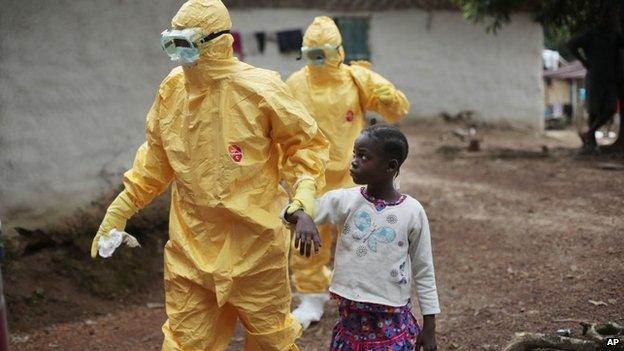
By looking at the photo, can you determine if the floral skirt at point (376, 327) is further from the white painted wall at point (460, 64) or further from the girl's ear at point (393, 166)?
the white painted wall at point (460, 64)

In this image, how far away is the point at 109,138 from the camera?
558cm

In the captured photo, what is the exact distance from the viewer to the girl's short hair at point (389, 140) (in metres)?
2.88

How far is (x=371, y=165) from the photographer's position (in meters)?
2.87

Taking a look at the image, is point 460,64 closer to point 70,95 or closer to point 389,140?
point 70,95

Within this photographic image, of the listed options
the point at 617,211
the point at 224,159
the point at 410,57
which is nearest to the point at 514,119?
the point at 410,57

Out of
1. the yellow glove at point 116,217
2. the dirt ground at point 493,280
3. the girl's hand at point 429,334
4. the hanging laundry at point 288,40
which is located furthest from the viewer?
the hanging laundry at point 288,40

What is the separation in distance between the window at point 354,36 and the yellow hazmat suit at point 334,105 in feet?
32.5

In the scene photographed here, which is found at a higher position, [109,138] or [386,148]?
[386,148]

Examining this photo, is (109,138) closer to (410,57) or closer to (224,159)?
(224,159)

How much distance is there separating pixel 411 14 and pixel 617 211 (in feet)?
30.6

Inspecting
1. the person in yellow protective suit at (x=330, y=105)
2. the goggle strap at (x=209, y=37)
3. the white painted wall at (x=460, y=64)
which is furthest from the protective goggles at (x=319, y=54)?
the white painted wall at (x=460, y=64)

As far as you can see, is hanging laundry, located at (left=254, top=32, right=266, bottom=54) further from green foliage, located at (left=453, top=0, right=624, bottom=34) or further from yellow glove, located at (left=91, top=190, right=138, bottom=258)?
yellow glove, located at (left=91, top=190, right=138, bottom=258)

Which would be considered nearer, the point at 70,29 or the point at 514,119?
the point at 70,29

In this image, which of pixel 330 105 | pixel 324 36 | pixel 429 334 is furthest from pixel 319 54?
pixel 429 334
